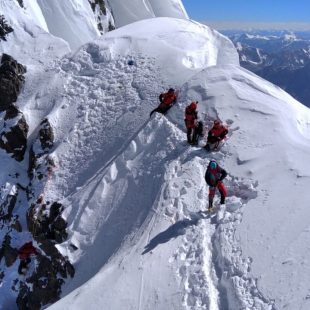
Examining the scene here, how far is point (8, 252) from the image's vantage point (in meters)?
17.5

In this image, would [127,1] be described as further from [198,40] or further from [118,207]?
[118,207]

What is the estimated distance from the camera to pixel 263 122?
1709cm

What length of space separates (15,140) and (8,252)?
19.6ft

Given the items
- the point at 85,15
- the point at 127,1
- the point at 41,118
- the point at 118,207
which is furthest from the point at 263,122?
the point at 127,1

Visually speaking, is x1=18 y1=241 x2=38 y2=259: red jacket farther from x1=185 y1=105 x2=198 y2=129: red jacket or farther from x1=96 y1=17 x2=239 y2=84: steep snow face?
x1=96 y1=17 x2=239 y2=84: steep snow face

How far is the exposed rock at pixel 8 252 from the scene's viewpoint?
1731 cm

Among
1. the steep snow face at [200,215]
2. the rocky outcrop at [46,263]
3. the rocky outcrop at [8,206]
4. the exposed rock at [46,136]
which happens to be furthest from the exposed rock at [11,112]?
the steep snow face at [200,215]

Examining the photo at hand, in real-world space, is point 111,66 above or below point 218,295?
above

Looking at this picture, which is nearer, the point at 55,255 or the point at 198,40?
the point at 55,255

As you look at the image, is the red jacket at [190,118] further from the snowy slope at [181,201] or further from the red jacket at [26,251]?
the red jacket at [26,251]

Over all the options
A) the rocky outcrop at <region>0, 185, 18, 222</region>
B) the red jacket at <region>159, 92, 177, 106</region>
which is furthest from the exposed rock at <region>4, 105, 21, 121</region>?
the red jacket at <region>159, 92, 177, 106</region>

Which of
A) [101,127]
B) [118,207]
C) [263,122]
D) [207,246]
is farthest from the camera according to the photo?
[101,127]

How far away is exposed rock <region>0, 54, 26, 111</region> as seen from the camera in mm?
22391

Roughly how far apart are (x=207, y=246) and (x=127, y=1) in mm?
46850
